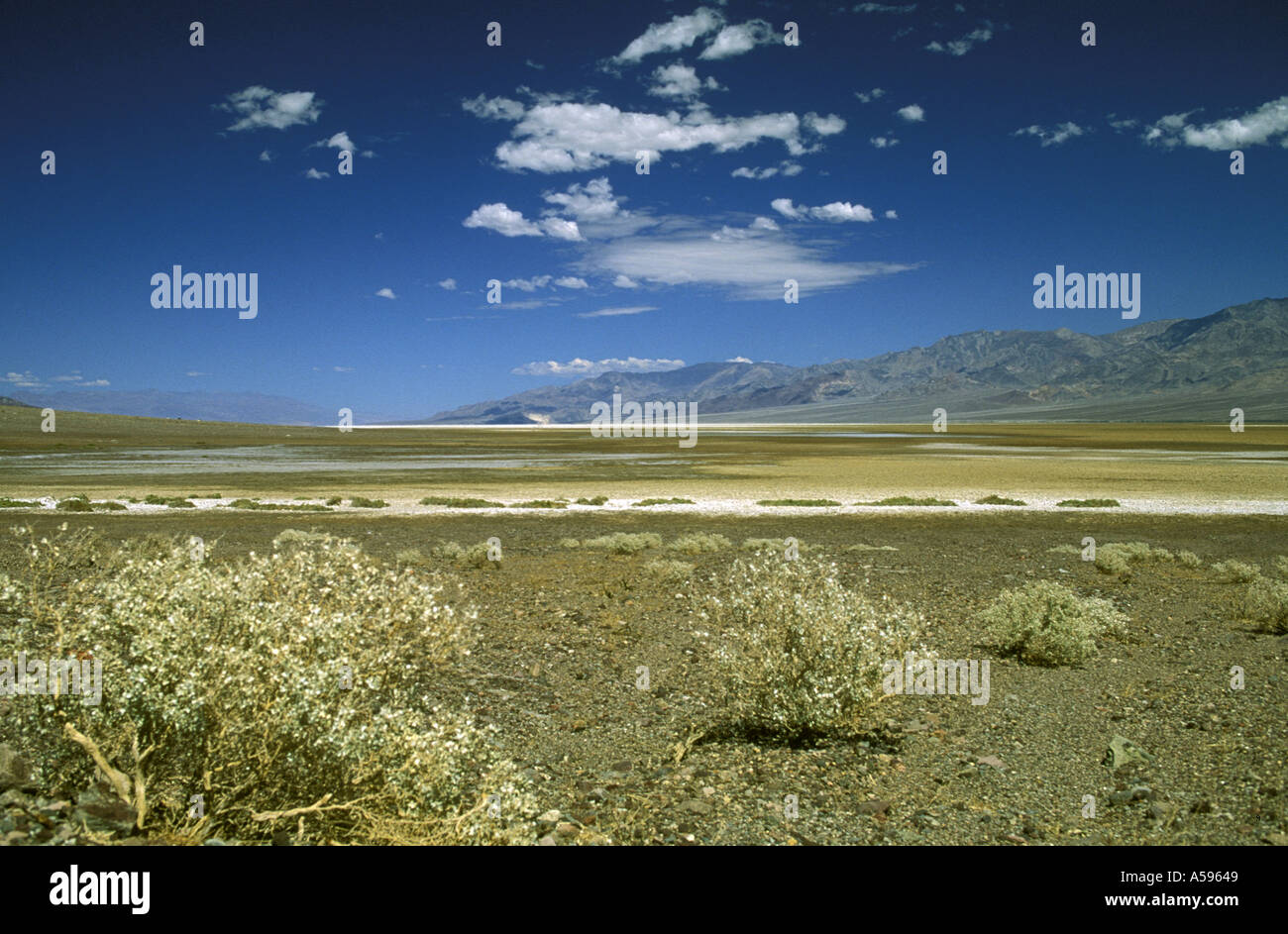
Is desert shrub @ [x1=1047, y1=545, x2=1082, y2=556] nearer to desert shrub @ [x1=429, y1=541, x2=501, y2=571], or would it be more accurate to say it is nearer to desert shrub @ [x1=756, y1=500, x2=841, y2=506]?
desert shrub @ [x1=756, y1=500, x2=841, y2=506]

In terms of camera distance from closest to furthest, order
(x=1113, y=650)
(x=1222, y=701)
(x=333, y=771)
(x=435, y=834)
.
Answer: (x=435, y=834) < (x=333, y=771) < (x=1222, y=701) < (x=1113, y=650)

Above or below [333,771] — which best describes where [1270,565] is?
below

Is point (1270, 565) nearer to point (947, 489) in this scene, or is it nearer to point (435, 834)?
point (435, 834)

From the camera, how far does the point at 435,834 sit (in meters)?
4.14

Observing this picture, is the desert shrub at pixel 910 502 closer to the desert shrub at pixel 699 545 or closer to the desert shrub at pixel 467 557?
the desert shrub at pixel 699 545

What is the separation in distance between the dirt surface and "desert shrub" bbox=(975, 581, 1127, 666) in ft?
0.94

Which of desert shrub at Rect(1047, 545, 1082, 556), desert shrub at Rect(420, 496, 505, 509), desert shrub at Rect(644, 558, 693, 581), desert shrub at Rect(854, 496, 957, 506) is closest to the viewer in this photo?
desert shrub at Rect(644, 558, 693, 581)

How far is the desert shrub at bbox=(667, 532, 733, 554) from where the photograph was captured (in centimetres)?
1959

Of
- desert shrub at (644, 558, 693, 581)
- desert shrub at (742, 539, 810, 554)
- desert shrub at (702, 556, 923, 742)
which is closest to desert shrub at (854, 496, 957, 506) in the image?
desert shrub at (742, 539, 810, 554)

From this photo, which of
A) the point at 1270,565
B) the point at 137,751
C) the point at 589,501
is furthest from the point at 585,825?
the point at 589,501

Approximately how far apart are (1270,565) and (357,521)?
25435 millimetres

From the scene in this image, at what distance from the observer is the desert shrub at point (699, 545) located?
19594 millimetres

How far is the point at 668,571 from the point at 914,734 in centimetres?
850

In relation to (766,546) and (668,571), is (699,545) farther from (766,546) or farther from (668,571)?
(668,571)
